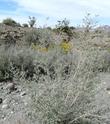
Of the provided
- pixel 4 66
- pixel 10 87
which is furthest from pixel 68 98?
pixel 4 66

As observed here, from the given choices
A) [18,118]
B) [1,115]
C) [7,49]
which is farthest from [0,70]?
[18,118]

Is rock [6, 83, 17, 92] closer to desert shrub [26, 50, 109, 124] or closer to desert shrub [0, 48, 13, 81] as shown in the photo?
desert shrub [0, 48, 13, 81]

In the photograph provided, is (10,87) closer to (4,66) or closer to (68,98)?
(4,66)

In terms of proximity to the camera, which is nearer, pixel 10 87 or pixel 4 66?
pixel 10 87

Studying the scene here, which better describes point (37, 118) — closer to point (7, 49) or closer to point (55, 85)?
point (55, 85)

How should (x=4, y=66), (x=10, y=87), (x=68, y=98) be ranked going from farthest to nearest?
1. (x=4, y=66)
2. (x=10, y=87)
3. (x=68, y=98)

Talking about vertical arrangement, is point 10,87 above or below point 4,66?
below

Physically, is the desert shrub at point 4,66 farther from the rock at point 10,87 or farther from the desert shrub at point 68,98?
the desert shrub at point 68,98

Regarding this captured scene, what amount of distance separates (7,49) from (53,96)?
7.13 meters

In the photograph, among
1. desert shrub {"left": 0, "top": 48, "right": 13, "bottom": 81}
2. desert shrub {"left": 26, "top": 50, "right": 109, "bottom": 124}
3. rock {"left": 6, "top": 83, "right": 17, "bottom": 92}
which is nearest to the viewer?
desert shrub {"left": 26, "top": 50, "right": 109, "bottom": 124}

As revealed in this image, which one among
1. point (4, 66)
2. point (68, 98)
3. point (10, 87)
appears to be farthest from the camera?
point (4, 66)

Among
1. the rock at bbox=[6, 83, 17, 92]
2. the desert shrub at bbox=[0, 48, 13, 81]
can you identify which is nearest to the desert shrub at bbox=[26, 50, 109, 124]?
the rock at bbox=[6, 83, 17, 92]

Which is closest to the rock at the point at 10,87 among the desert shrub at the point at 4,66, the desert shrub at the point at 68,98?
the desert shrub at the point at 4,66

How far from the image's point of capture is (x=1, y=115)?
7.14m
